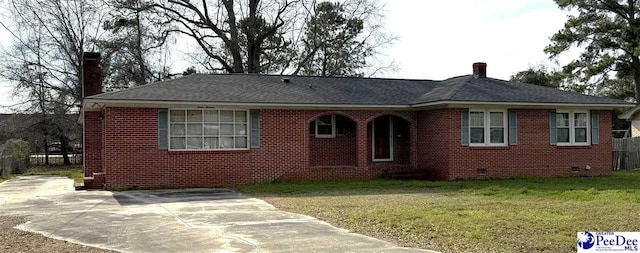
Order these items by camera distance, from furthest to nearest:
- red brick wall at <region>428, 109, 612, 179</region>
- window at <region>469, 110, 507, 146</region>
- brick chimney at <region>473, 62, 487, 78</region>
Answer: brick chimney at <region>473, 62, 487, 78</region> → window at <region>469, 110, 507, 146</region> → red brick wall at <region>428, 109, 612, 179</region>

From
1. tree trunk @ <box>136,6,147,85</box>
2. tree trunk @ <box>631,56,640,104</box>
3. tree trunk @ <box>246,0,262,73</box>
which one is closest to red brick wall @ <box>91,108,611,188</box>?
tree trunk @ <box>136,6,147,85</box>

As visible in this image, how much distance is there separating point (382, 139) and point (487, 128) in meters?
3.98

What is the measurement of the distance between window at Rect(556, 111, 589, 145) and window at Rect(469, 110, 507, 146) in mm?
2204

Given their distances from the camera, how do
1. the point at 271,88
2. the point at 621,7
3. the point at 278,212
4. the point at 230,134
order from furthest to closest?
the point at 621,7, the point at 271,88, the point at 230,134, the point at 278,212

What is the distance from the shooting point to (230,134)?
64.6ft

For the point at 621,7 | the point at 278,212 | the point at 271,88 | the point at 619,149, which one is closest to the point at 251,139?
the point at 271,88

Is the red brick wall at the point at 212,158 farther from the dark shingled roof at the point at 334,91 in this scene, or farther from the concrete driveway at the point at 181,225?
the concrete driveway at the point at 181,225

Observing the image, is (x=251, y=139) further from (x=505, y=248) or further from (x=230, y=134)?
(x=505, y=248)

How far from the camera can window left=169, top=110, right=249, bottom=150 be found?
19.1 metres

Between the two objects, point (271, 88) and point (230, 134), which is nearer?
point (230, 134)

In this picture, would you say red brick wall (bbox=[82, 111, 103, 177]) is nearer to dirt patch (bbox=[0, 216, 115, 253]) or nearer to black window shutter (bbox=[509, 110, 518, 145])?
dirt patch (bbox=[0, 216, 115, 253])

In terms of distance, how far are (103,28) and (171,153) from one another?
21.7 metres

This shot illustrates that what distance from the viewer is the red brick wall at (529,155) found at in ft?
67.4

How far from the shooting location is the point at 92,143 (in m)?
23.3
